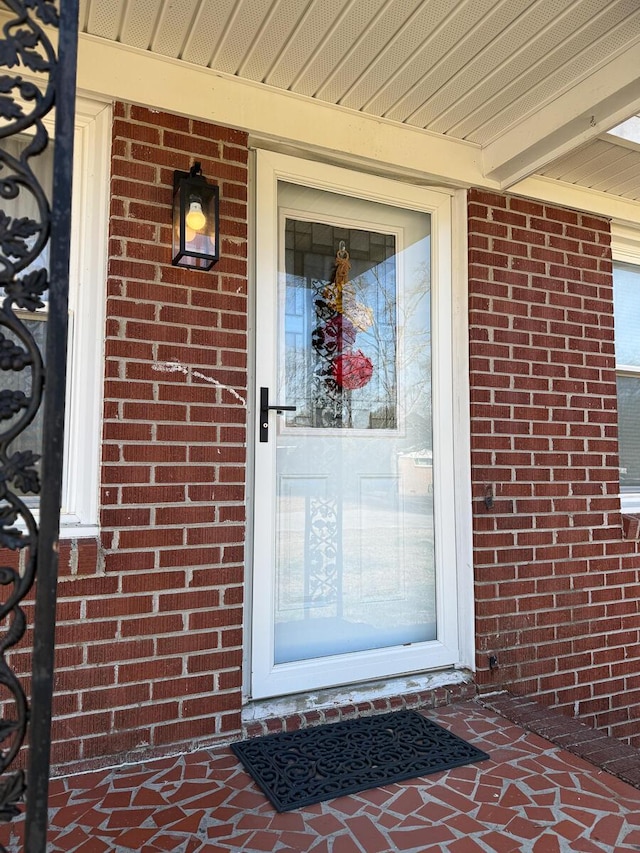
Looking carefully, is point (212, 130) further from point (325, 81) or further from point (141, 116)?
point (325, 81)

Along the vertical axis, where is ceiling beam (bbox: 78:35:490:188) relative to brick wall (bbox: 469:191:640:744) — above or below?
above

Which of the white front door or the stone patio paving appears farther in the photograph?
the white front door

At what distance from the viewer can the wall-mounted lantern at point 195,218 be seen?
7.48 feet

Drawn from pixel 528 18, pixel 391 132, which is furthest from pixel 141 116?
pixel 528 18

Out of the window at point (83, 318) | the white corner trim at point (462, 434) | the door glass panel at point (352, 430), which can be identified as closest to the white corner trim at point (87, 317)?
the window at point (83, 318)

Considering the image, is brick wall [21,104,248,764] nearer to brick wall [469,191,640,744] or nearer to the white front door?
the white front door

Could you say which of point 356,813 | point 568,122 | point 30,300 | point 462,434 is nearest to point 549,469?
point 462,434

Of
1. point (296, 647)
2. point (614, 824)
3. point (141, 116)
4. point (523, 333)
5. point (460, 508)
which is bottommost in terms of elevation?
point (614, 824)

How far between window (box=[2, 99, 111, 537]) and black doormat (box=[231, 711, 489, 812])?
1047 mm

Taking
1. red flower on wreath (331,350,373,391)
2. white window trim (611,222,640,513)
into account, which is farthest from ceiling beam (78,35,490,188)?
white window trim (611,222,640,513)

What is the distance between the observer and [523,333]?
3.09 metres

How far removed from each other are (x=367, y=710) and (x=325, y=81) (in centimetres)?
262

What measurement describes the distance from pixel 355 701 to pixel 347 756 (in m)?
0.38

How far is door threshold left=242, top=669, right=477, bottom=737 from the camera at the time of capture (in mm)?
2420
